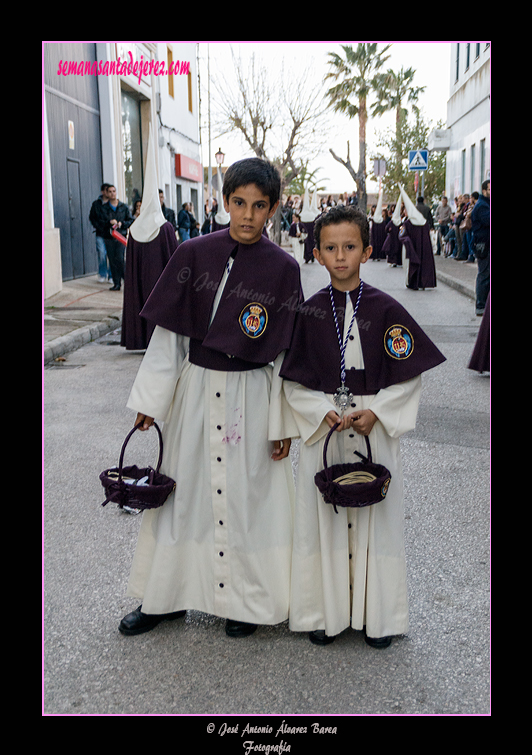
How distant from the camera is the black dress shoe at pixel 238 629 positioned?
2925 mm

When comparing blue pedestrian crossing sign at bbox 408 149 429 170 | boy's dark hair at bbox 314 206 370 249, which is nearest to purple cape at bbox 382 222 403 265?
blue pedestrian crossing sign at bbox 408 149 429 170

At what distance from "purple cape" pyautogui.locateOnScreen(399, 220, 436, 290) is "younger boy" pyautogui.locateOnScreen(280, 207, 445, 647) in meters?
13.1

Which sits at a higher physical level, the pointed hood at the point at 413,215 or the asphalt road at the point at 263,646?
the pointed hood at the point at 413,215

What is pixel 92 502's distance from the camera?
443 cm

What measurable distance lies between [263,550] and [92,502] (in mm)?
1806

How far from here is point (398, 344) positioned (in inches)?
110

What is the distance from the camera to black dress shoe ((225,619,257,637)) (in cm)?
293

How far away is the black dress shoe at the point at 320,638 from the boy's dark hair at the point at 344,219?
4.62 feet

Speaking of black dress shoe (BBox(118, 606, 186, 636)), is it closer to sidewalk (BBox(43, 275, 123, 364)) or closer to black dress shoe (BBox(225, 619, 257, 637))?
black dress shoe (BBox(225, 619, 257, 637))

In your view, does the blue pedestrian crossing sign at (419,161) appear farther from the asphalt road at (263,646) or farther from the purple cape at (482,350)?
the asphalt road at (263,646)

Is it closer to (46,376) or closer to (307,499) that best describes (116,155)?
(46,376)

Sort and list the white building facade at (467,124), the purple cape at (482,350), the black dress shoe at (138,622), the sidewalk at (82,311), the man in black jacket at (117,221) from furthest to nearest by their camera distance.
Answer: the white building facade at (467,124) → the man in black jacket at (117,221) → the sidewalk at (82,311) → the purple cape at (482,350) → the black dress shoe at (138,622)

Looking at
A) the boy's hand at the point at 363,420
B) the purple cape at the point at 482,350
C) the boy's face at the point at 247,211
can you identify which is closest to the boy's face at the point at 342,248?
the boy's face at the point at 247,211
